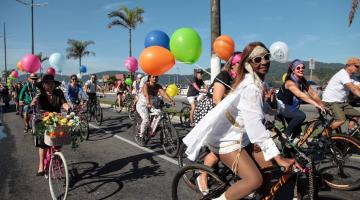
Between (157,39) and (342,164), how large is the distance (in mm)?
6403

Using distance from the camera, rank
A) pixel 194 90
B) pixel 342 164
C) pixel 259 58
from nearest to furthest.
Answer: pixel 259 58, pixel 342 164, pixel 194 90

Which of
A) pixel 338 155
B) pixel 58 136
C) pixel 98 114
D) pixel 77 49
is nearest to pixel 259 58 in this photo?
pixel 338 155

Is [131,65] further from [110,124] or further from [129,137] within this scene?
[129,137]

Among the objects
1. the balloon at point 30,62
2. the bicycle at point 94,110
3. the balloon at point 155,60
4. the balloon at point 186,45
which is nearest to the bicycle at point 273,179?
the balloon at point 155,60

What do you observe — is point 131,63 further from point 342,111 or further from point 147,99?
point 342,111

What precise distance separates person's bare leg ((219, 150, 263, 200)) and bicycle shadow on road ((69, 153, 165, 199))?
95.8 inches

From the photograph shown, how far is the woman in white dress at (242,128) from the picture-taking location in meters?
2.83

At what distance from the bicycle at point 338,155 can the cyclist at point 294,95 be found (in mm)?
535

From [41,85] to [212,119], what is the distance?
3.67m

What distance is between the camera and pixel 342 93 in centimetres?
634

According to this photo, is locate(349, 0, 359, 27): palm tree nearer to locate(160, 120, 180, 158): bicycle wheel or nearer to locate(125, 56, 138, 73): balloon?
locate(160, 120, 180, 158): bicycle wheel

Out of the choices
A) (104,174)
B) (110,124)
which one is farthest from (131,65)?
(104,174)

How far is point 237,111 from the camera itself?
3.15 m

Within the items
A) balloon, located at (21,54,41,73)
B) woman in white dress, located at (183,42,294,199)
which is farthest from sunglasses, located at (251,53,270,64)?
balloon, located at (21,54,41,73)
